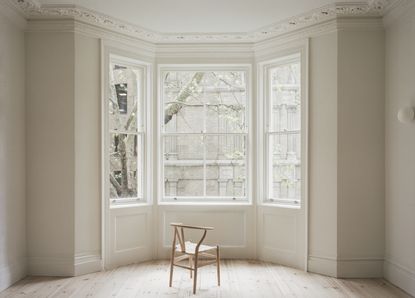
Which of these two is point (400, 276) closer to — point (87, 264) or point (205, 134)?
point (205, 134)

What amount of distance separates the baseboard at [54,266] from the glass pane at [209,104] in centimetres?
210

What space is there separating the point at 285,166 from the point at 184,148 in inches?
53.3

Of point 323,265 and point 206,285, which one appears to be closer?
point 206,285

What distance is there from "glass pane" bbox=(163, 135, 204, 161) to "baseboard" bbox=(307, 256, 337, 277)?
193cm

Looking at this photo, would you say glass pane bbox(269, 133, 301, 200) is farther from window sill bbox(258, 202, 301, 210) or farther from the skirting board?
the skirting board

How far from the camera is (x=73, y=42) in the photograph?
497 cm

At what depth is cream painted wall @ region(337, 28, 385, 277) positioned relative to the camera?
4891mm

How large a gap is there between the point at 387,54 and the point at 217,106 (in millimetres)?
2193

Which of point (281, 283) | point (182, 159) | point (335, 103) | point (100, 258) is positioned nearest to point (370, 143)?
Result: point (335, 103)

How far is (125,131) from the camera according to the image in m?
5.64

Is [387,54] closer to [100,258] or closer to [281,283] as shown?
[281,283]

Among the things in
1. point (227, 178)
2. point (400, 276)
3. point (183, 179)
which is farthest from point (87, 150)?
point (400, 276)

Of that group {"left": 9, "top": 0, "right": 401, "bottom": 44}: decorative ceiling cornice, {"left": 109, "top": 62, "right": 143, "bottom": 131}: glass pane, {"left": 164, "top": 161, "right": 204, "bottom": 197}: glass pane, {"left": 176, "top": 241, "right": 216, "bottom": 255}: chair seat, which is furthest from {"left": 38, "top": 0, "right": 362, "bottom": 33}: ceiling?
Result: {"left": 176, "top": 241, "right": 216, "bottom": 255}: chair seat

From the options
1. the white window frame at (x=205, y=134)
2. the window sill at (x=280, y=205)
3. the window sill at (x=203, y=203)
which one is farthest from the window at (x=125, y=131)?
the window sill at (x=280, y=205)
